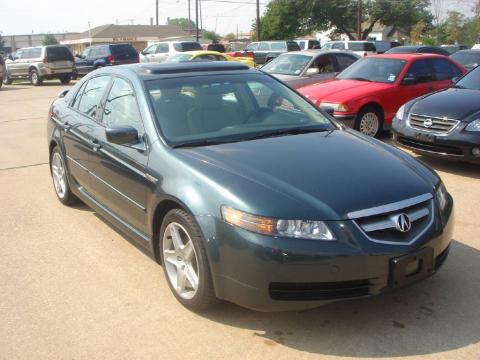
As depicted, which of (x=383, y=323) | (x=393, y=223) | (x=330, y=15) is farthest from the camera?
(x=330, y=15)

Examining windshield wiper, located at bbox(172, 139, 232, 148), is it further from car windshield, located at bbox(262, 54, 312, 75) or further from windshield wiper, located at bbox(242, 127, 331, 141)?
car windshield, located at bbox(262, 54, 312, 75)

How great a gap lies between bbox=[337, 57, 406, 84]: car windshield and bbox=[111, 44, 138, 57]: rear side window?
56.5 ft

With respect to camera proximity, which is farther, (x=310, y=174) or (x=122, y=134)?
(x=122, y=134)

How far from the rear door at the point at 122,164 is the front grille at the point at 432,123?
4.24 m

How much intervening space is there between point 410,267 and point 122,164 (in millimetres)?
2247

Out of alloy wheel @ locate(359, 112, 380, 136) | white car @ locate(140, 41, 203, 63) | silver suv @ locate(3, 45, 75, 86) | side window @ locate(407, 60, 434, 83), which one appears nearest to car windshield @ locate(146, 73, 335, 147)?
alloy wheel @ locate(359, 112, 380, 136)

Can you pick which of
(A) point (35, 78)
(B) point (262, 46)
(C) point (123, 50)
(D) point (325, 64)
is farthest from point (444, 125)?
(B) point (262, 46)

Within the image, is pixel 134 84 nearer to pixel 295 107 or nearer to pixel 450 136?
pixel 295 107

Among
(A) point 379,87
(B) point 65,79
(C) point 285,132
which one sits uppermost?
(C) point 285,132

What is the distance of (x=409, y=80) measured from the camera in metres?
9.52

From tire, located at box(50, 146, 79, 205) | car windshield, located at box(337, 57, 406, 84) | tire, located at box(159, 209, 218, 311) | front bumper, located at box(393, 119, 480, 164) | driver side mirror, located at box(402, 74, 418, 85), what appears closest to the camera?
tire, located at box(159, 209, 218, 311)

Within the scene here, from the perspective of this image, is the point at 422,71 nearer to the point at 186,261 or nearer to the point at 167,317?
the point at 186,261

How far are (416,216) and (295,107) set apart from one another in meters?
1.71

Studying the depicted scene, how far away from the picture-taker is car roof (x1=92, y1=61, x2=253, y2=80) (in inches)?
176
